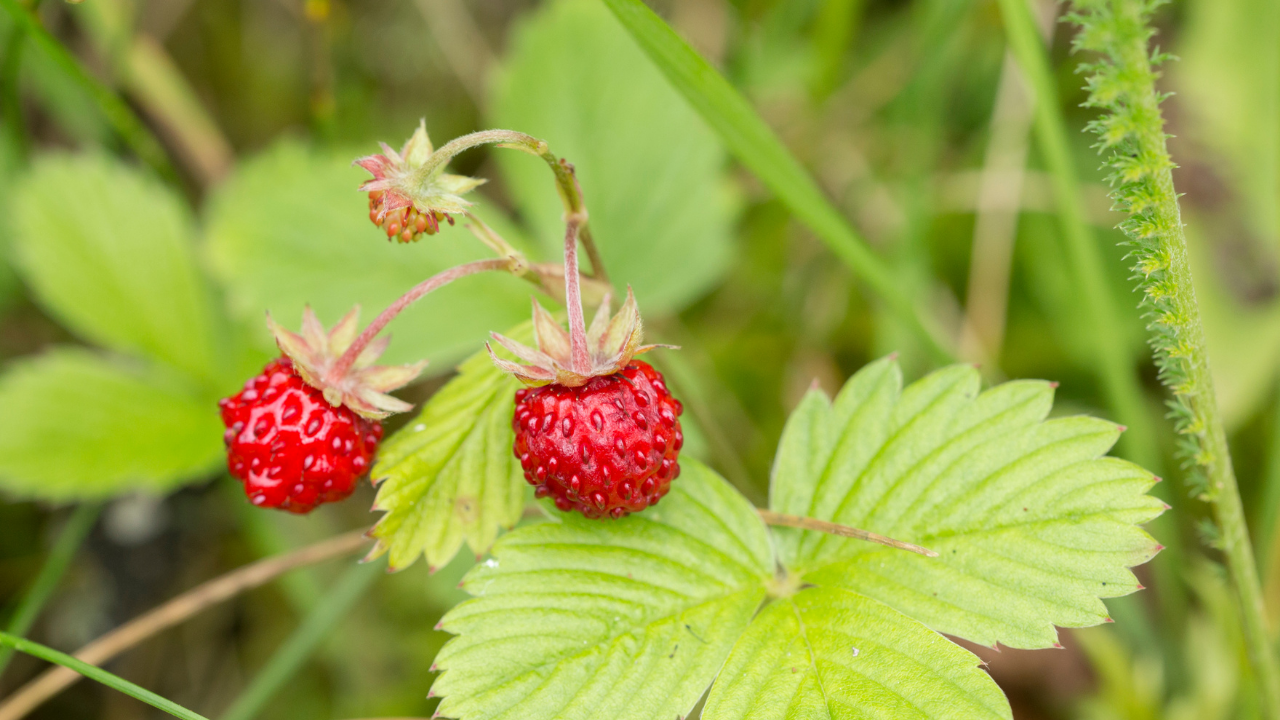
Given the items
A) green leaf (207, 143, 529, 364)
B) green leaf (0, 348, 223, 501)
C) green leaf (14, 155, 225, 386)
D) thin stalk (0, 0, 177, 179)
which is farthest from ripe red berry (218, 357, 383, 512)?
green leaf (14, 155, 225, 386)

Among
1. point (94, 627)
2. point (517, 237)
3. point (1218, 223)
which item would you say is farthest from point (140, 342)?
point (1218, 223)

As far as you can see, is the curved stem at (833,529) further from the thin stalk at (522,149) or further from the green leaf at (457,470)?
the thin stalk at (522,149)

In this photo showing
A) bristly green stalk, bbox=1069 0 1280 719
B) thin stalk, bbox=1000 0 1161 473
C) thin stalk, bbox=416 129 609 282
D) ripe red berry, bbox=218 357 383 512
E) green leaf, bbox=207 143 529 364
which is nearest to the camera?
bristly green stalk, bbox=1069 0 1280 719

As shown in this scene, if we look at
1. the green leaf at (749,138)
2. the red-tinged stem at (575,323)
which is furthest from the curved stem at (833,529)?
the green leaf at (749,138)

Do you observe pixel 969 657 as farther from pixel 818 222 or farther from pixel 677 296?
pixel 677 296

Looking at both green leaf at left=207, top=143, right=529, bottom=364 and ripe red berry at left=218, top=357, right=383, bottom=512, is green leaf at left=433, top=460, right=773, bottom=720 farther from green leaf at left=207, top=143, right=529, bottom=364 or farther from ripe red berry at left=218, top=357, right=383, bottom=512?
green leaf at left=207, top=143, right=529, bottom=364

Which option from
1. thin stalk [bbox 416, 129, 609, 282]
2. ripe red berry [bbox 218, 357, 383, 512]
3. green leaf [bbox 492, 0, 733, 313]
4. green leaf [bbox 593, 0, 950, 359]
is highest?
green leaf [bbox 492, 0, 733, 313]
